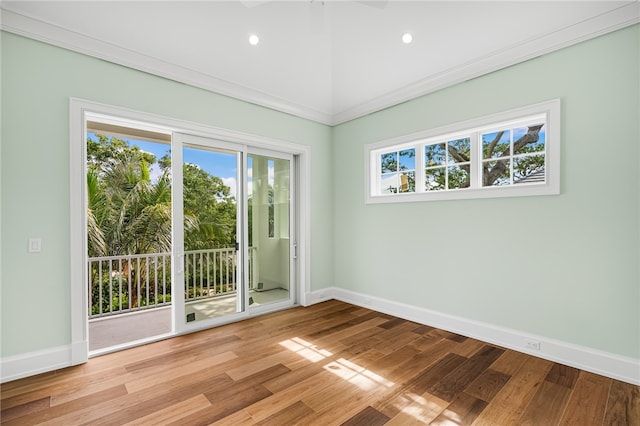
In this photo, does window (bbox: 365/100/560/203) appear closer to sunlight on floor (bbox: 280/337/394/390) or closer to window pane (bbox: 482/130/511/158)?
window pane (bbox: 482/130/511/158)

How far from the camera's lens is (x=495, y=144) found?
325 centimetres

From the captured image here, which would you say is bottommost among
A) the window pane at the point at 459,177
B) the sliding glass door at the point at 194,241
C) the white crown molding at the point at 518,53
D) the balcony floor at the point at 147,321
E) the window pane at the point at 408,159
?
the balcony floor at the point at 147,321

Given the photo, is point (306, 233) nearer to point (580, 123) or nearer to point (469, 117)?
point (469, 117)

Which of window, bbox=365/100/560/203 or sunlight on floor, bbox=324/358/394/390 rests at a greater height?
window, bbox=365/100/560/203

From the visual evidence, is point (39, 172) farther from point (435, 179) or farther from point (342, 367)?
point (435, 179)

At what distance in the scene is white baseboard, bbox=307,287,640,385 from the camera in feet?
7.91

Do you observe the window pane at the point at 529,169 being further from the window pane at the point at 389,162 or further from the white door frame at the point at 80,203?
the white door frame at the point at 80,203

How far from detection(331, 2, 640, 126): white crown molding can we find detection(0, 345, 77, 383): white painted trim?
442 cm

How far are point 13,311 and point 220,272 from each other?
1.93m

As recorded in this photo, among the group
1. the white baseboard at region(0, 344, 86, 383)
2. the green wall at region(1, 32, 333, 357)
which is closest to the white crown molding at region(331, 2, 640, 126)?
the green wall at region(1, 32, 333, 357)

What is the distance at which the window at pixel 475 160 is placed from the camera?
2824 mm

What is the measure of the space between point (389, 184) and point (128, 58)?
135 inches

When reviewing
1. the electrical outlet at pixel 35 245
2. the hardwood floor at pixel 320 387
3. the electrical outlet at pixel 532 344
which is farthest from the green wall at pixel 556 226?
the electrical outlet at pixel 35 245

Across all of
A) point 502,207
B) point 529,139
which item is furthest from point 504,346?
point 529,139
